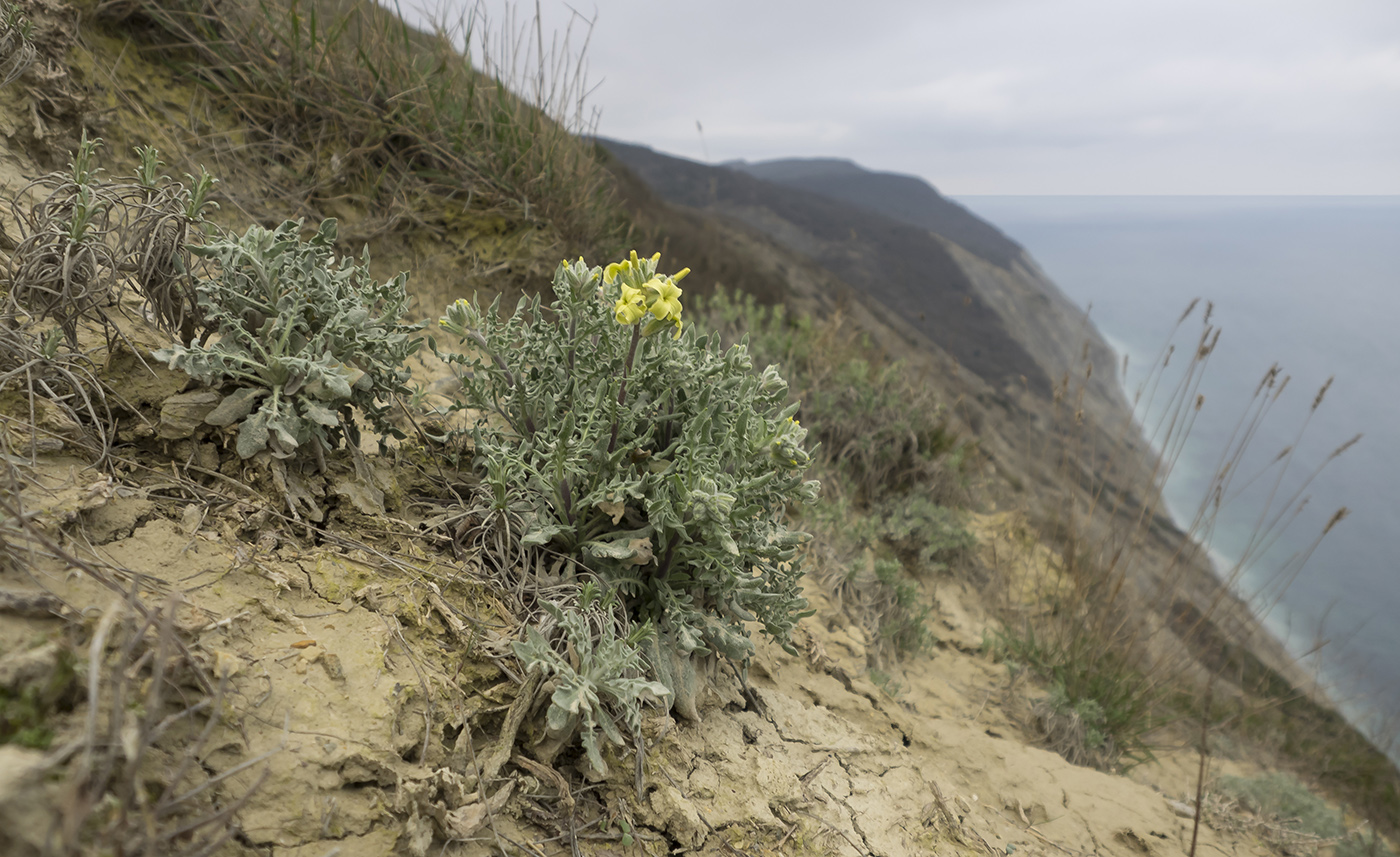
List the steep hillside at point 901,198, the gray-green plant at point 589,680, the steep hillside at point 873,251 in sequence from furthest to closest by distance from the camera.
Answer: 1. the steep hillside at point 901,198
2. the steep hillside at point 873,251
3. the gray-green plant at point 589,680

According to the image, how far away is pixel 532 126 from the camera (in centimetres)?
387

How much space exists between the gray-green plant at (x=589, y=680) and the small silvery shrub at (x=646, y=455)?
0.53 ft

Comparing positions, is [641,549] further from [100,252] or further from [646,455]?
[100,252]

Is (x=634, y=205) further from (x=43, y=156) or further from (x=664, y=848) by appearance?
(x=664, y=848)

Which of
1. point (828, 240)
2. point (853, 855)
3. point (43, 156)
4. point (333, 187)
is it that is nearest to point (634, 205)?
point (333, 187)

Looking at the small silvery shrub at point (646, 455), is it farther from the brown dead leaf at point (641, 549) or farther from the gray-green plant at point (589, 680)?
the gray-green plant at point (589, 680)

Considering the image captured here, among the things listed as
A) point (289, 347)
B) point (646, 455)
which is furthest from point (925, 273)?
point (289, 347)

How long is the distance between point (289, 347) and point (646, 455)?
Answer: 0.98 m

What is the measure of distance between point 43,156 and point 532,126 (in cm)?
219

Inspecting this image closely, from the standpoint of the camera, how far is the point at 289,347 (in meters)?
1.70

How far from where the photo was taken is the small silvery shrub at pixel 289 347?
158 cm

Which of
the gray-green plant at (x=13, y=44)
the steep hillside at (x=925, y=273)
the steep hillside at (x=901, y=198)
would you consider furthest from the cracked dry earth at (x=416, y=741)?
the steep hillside at (x=901, y=198)

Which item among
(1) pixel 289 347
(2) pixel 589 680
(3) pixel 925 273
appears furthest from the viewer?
(3) pixel 925 273

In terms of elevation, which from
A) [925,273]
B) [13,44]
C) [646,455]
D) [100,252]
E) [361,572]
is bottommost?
[361,572]
